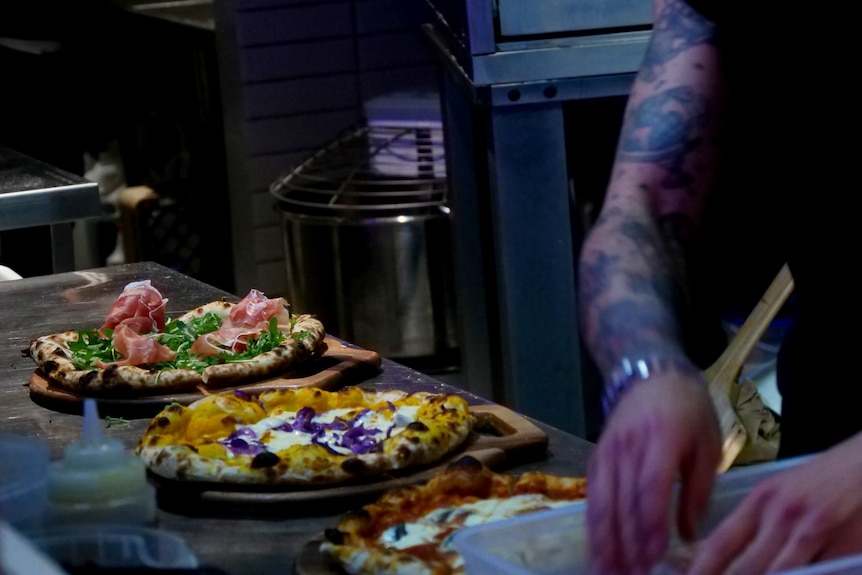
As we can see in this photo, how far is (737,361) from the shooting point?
3350mm

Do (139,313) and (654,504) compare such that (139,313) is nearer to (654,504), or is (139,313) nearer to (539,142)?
(539,142)

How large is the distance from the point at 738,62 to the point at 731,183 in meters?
0.15

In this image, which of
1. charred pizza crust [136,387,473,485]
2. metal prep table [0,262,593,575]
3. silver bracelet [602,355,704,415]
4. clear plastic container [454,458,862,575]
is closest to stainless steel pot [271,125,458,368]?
metal prep table [0,262,593,575]

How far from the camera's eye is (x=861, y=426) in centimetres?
173

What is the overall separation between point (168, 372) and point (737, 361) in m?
1.61

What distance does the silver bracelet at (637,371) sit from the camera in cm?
128

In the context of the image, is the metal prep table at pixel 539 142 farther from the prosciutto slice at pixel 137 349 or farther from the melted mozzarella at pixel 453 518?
the melted mozzarella at pixel 453 518

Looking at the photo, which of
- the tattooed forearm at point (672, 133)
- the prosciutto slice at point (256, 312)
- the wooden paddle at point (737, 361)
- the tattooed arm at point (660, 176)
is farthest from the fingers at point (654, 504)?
the wooden paddle at point (737, 361)

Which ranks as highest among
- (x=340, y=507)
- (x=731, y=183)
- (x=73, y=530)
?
(x=731, y=183)

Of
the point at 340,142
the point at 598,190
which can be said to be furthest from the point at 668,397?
the point at 340,142

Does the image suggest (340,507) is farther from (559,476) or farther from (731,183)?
(731,183)

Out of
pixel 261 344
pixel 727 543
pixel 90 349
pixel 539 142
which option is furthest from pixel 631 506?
pixel 539 142

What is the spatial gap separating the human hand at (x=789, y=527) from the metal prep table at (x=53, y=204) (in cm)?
299

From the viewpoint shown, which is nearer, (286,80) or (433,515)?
(433,515)
